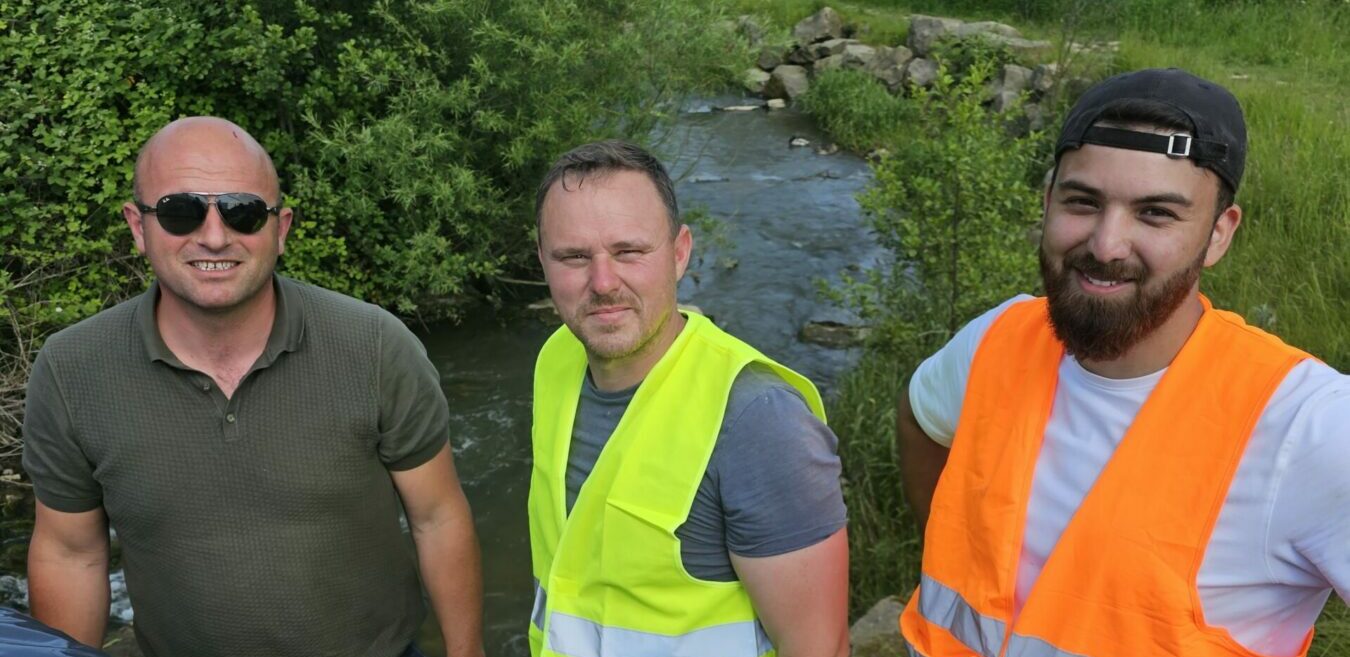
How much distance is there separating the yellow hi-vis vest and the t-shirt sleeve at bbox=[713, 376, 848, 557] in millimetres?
56

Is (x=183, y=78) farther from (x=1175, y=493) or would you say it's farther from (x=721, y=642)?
(x=1175, y=493)

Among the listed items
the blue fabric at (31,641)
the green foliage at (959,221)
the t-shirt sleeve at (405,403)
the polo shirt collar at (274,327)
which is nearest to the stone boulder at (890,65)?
the green foliage at (959,221)

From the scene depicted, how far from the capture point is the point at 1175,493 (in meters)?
A: 1.80

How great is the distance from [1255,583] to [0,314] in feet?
21.0

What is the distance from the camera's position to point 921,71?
15.6m

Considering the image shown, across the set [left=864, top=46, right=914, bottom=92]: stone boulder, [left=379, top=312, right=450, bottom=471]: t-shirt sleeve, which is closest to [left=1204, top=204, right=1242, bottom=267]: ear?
[left=379, top=312, right=450, bottom=471]: t-shirt sleeve

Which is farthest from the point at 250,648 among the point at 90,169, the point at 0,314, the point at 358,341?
the point at 90,169

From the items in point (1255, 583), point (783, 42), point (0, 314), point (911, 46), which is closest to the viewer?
point (1255, 583)

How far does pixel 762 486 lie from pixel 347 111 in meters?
6.17

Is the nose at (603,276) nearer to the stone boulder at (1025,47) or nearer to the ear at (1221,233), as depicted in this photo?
the ear at (1221,233)

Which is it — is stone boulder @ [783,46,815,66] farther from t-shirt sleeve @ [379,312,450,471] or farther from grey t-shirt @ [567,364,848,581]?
grey t-shirt @ [567,364,848,581]

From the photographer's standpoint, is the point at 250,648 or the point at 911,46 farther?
the point at 911,46

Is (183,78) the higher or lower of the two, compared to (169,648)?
higher

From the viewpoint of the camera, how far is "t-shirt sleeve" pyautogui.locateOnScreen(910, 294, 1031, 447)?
2314 millimetres
